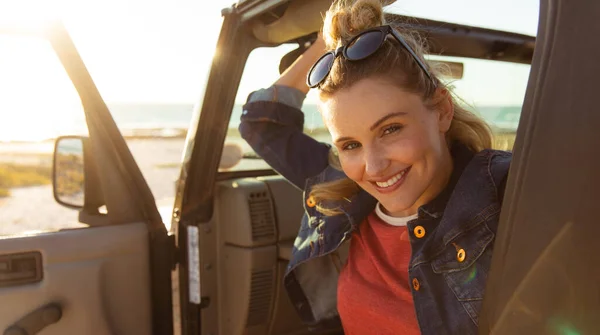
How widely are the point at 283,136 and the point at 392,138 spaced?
0.82 m

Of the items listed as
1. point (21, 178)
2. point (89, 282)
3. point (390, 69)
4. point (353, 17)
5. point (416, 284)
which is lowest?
point (21, 178)

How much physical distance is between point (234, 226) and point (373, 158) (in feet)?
3.78

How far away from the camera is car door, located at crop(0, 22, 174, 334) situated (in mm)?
2072

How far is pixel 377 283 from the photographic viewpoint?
1.77m

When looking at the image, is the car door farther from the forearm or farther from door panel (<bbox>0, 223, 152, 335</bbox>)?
the forearm

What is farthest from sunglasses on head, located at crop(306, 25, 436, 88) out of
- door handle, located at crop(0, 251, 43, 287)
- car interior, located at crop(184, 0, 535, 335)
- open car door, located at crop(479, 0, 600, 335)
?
door handle, located at crop(0, 251, 43, 287)

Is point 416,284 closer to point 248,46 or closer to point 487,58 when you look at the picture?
point 248,46

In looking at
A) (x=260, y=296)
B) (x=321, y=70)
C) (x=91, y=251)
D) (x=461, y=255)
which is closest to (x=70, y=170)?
(x=91, y=251)

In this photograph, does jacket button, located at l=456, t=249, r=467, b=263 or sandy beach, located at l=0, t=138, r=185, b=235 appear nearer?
jacket button, located at l=456, t=249, r=467, b=263

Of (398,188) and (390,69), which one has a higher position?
(390,69)

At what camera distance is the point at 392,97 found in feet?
5.09

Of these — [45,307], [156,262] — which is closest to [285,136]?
[156,262]

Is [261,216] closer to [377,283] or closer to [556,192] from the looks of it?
[377,283]

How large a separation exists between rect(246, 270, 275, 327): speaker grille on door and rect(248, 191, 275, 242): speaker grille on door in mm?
173
